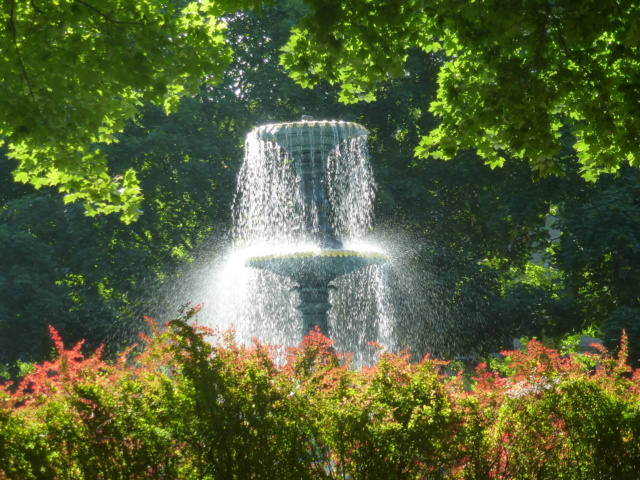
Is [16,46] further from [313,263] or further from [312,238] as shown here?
[312,238]

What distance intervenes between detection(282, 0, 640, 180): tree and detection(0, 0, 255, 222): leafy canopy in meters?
1.29

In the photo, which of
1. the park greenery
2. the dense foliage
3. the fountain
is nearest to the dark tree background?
the park greenery

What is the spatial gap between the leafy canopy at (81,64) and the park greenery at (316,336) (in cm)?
2

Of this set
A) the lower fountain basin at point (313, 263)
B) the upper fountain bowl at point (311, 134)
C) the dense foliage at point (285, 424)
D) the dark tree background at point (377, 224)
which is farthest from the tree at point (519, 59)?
the dark tree background at point (377, 224)

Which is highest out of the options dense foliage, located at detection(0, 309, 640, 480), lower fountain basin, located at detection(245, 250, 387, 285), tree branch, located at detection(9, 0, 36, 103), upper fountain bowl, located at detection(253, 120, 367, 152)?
tree branch, located at detection(9, 0, 36, 103)

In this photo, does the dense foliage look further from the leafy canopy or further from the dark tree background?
the dark tree background

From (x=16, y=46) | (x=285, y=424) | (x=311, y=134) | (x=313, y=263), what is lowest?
(x=285, y=424)

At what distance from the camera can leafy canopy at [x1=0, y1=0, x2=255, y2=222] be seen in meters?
7.18

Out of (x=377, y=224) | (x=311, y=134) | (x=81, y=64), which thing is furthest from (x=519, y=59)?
(x=377, y=224)

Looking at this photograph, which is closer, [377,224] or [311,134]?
[311,134]

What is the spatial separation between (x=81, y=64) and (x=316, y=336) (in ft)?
13.4

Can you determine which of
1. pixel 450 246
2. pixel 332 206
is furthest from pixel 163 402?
pixel 450 246

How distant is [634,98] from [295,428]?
4.03m

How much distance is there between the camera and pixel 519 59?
669 centimetres
